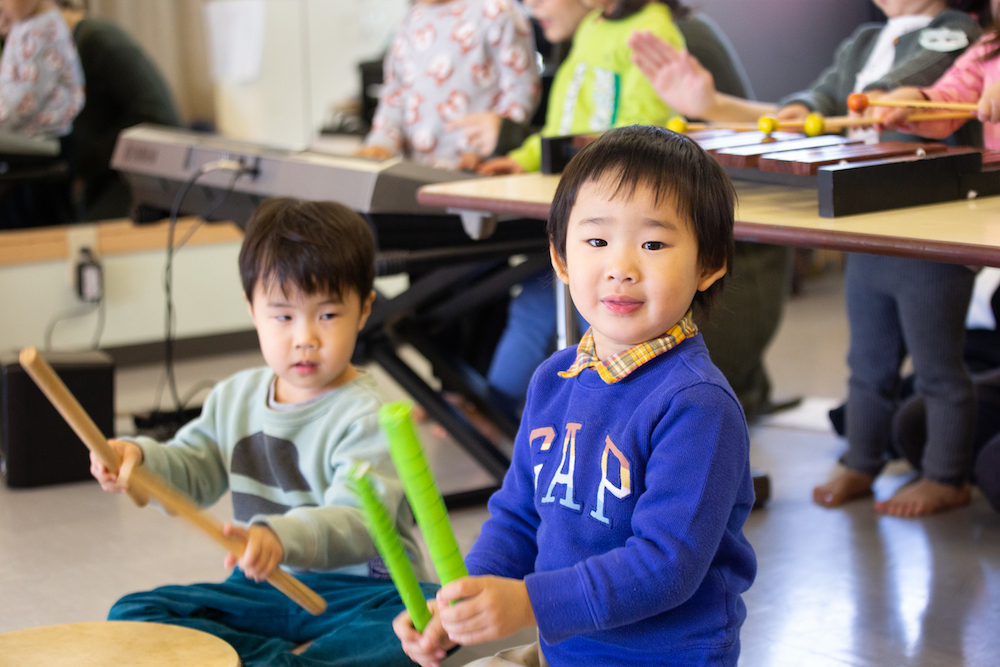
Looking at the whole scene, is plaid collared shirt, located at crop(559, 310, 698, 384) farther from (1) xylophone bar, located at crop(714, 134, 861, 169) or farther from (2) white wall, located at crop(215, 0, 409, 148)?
(2) white wall, located at crop(215, 0, 409, 148)

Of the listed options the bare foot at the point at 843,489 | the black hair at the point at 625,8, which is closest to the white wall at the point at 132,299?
the black hair at the point at 625,8

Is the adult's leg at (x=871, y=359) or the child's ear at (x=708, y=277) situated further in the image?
the adult's leg at (x=871, y=359)

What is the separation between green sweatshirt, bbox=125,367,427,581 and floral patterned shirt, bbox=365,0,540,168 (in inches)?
45.9

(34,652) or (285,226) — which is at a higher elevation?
(285,226)

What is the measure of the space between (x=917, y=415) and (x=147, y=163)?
167 centimetres

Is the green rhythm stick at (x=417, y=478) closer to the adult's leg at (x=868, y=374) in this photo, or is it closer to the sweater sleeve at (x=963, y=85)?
the sweater sleeve at (x=963, y=85)

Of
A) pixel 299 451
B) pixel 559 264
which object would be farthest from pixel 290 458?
pixel 559 264

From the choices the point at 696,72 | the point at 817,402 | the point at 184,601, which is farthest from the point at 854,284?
the point at 184,601

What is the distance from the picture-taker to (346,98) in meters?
4.00

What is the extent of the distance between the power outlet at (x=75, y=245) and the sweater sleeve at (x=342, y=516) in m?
2.15

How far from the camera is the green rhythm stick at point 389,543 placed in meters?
0.74

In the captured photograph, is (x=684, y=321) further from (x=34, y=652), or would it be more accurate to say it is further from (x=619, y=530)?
(x=34, y=652)

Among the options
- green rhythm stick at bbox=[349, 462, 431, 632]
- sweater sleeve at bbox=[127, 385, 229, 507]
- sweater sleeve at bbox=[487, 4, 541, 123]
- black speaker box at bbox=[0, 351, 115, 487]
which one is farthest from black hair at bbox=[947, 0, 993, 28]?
black speaker box at bbox=[0, 351, 115, 487]

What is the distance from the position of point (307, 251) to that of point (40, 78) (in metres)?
2.29
